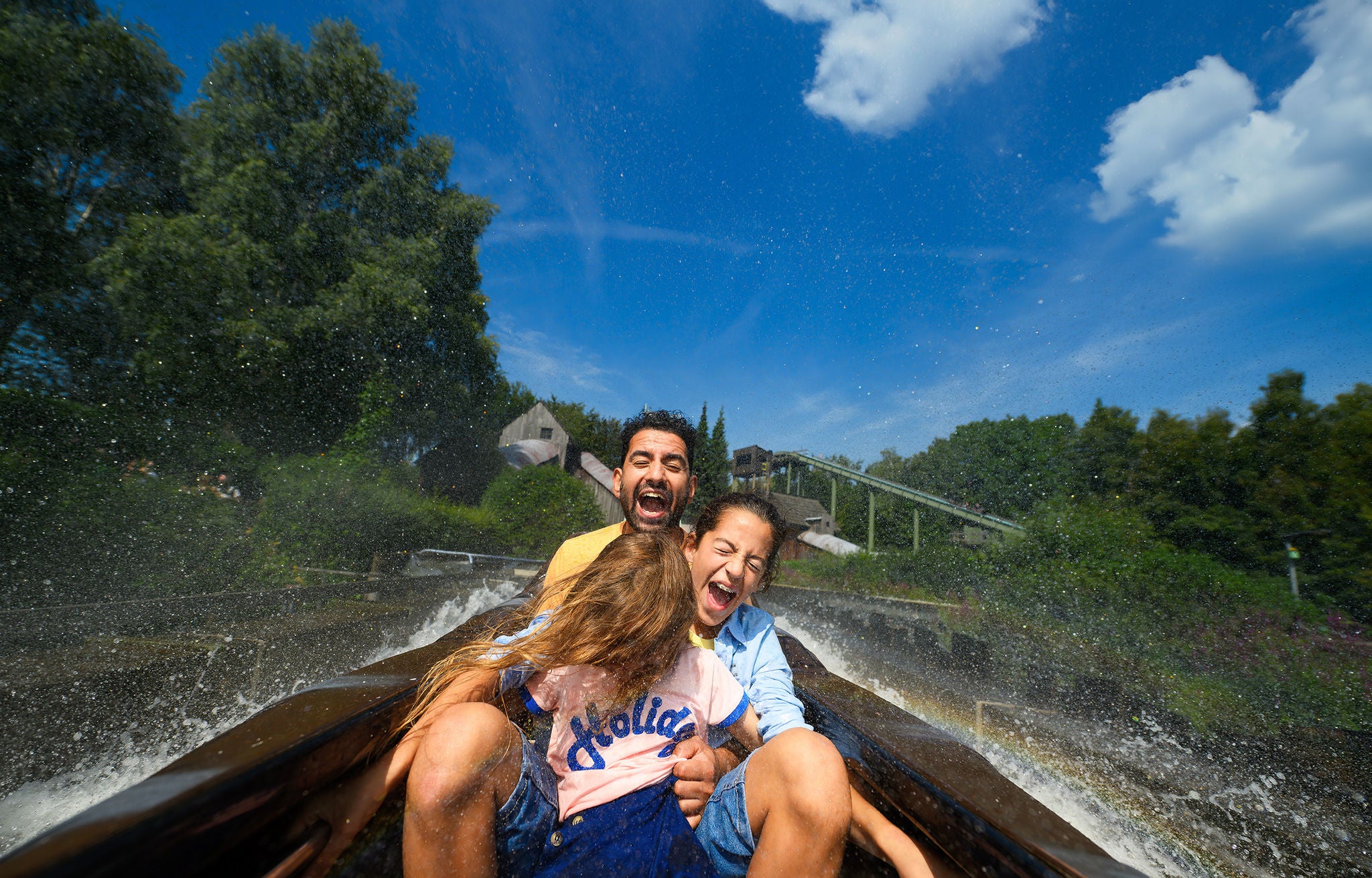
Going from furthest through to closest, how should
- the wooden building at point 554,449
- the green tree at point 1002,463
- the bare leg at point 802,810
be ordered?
the wooden building at point 554,449 < the green tree at point 1002,463 < the bare leg at point 802,810

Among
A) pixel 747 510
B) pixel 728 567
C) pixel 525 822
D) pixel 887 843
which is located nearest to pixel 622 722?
pixel 525 822

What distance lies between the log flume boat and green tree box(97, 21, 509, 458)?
449 inches

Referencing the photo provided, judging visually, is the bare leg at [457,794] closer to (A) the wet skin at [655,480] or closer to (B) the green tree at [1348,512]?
(A) the wet skin at [655,480]

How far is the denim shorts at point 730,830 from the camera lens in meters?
1.37

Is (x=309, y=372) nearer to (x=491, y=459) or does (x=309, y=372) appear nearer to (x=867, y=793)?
(x=491, y=459)

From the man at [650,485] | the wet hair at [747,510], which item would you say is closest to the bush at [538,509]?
the man at [650,485]

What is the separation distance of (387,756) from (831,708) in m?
1.39

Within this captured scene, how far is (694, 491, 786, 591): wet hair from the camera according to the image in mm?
2191

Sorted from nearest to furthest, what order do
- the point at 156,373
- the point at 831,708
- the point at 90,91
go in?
the point at 831,708 → the point at 90,91 → the point at 156,373

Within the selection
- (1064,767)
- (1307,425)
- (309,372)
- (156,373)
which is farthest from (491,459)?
(1307,425)

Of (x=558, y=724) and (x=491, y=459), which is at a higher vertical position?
(x=491, y=459)

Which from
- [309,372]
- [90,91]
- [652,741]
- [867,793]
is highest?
[90,91]

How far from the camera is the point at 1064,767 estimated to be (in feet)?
13.1

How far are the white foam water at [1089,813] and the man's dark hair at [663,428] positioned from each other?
1.88 meters
